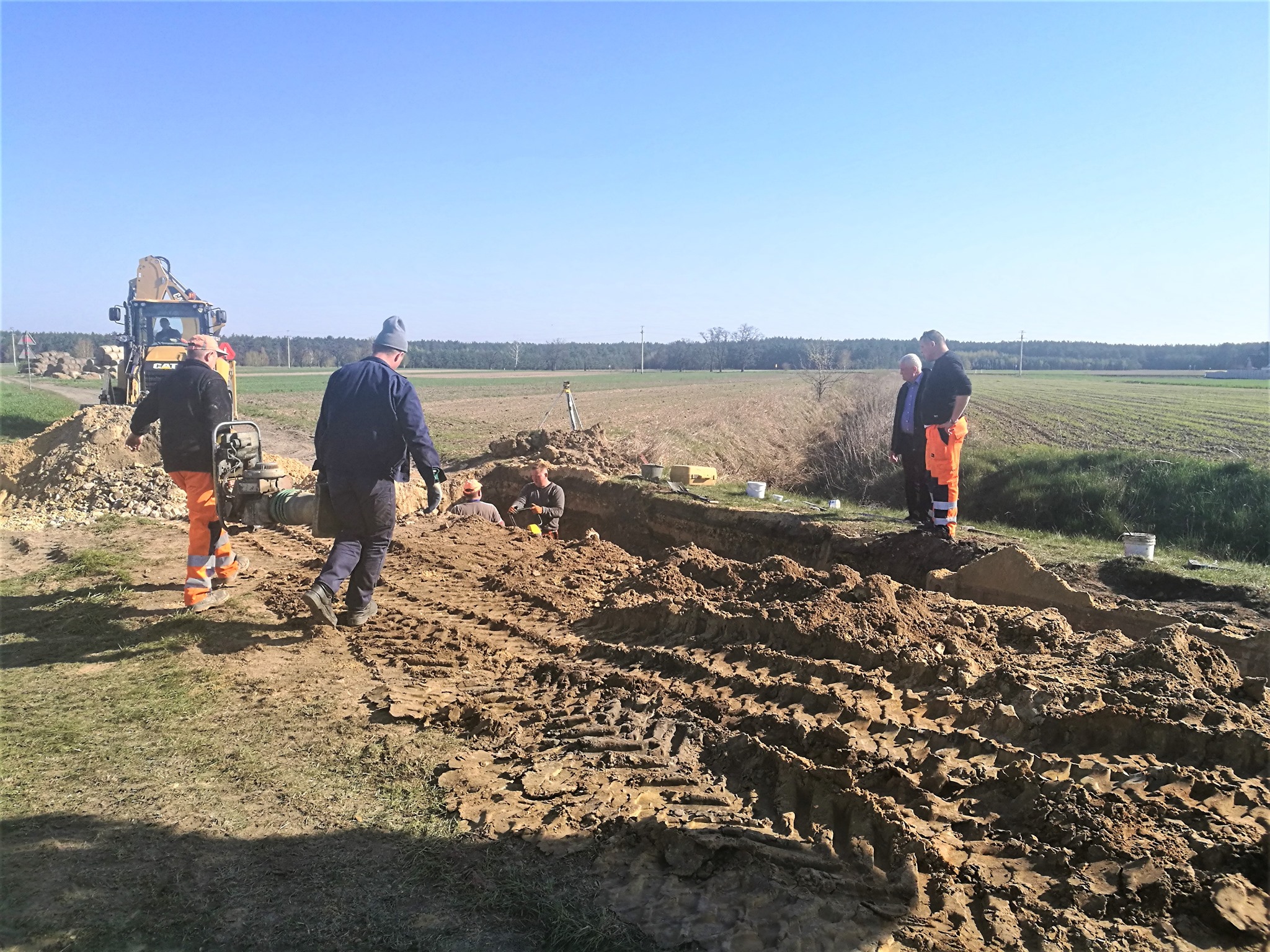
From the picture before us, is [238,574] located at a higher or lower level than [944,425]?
lower

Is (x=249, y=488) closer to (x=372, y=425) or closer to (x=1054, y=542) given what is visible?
(x=372, y=425)

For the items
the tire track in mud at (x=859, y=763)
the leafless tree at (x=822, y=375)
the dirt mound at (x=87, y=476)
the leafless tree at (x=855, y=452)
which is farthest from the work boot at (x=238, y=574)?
the leafless tree at (x=822, y=375)

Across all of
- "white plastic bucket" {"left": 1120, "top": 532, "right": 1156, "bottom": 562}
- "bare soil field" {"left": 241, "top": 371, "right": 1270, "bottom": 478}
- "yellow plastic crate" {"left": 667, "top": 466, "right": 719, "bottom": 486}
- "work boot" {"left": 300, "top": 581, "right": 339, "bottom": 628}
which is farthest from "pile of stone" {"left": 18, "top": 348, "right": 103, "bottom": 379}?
"white plastic bucket" {"left": 1120, "top": 532, "right": 1156, "bottom": 562}

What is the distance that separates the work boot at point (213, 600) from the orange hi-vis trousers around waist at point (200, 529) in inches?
0.8

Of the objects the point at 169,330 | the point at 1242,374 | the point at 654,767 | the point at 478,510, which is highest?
the point at 1242,374

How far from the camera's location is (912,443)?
29.1 ft

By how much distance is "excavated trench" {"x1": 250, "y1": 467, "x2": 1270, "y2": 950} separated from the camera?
9.39 ft

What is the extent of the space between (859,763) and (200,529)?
5.00 metres

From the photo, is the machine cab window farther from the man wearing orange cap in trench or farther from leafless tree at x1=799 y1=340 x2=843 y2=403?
leafless tree at x1=799 y1=340 x2=843 y2=403

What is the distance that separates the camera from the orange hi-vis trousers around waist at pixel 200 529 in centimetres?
625

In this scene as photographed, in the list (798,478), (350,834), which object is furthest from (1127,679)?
(798,478)

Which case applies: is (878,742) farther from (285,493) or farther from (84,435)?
(84,435)

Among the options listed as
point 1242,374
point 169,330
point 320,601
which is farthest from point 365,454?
point 1242,374

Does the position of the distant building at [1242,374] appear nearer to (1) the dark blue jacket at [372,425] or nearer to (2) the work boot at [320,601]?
(1) the dark blue jacket at [372,425]
